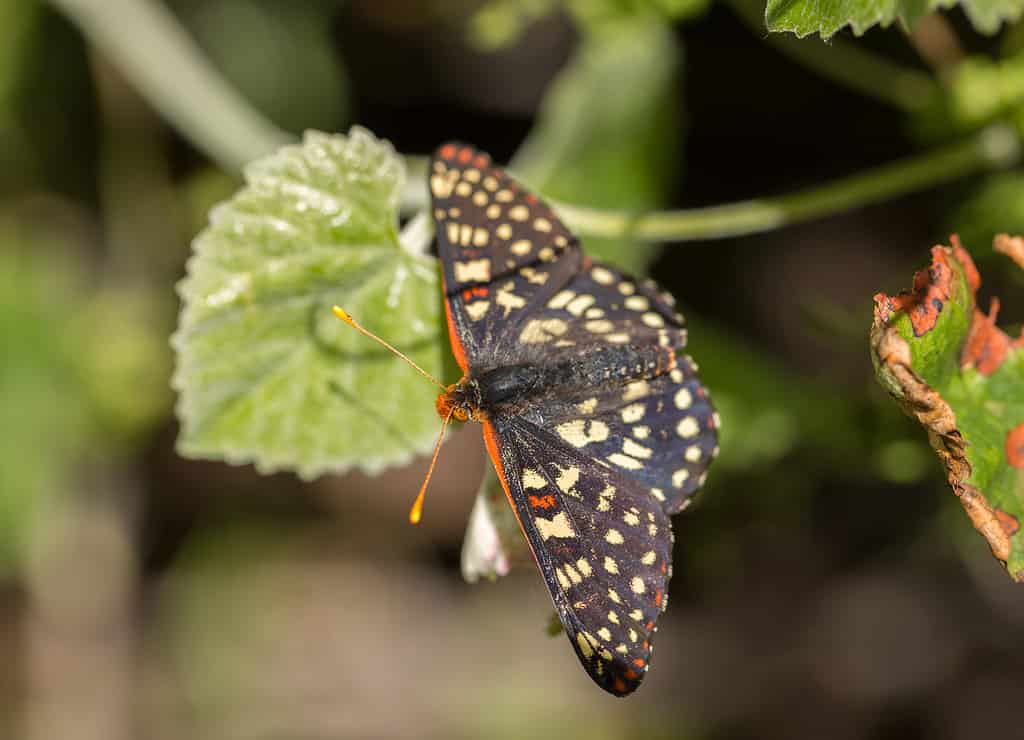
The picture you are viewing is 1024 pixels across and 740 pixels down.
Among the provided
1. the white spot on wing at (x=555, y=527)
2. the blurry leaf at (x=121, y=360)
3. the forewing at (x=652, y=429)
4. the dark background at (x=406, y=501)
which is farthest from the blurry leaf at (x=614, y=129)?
the blurry leaf at (x=121, y=360)

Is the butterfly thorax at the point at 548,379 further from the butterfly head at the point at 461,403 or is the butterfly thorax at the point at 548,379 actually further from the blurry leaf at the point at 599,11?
the blurry leaf at the point at 599,11

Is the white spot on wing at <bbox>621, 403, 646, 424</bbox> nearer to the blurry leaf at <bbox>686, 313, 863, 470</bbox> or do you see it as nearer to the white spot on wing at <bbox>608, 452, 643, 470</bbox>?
the white spot on wing at <bbox>608, 452, 643, 470</bbox>

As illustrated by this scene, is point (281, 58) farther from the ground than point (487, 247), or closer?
closer

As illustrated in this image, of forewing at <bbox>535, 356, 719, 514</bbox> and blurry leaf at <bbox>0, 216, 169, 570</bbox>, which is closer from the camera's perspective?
forewing at <bbox>535, 356, 719, 514</bbox>

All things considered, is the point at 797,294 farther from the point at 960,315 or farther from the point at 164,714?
the point at 164,714

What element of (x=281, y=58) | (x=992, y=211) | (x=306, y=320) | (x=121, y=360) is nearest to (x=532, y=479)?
(x=306, y=320)

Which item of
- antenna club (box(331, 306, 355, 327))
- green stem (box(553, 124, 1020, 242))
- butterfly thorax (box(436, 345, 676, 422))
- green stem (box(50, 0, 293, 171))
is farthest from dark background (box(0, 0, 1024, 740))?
antenna club (box(331, 306, 355, 327))

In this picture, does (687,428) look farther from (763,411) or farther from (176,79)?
(176,79)
